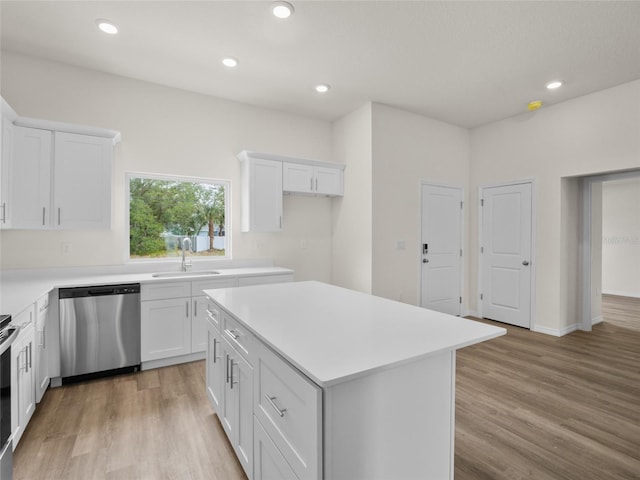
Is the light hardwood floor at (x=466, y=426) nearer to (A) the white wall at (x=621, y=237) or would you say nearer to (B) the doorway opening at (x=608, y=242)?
(B) the doorway opening at (x=608, y=242)

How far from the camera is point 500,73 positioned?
3.47 meters

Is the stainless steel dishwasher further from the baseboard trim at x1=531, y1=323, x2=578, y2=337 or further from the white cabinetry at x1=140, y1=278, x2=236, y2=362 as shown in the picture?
the baseboard trim at x1=531, y1=323, x2=578, y2=337

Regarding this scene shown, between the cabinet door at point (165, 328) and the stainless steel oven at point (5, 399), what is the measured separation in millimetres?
1527

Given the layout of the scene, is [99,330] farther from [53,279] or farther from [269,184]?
[269,184]

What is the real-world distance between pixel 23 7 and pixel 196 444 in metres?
3.36

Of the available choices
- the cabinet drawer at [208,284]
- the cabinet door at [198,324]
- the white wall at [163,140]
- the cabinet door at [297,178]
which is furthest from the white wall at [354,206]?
the cabinet door at [198,324]

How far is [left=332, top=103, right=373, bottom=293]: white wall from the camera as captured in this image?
425 centimetres

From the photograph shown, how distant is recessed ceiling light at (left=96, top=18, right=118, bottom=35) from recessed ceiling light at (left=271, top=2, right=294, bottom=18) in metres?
1.32

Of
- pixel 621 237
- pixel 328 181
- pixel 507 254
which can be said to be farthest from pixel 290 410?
pixel 621 237

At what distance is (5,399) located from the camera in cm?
153

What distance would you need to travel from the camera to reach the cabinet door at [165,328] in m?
3.11

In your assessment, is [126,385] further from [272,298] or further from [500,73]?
[500,73]

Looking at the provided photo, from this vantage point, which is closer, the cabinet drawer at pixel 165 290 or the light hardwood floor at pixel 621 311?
the cabinet drawer at pixel 165 290

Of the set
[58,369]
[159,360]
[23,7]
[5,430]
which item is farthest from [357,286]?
[23,7]
